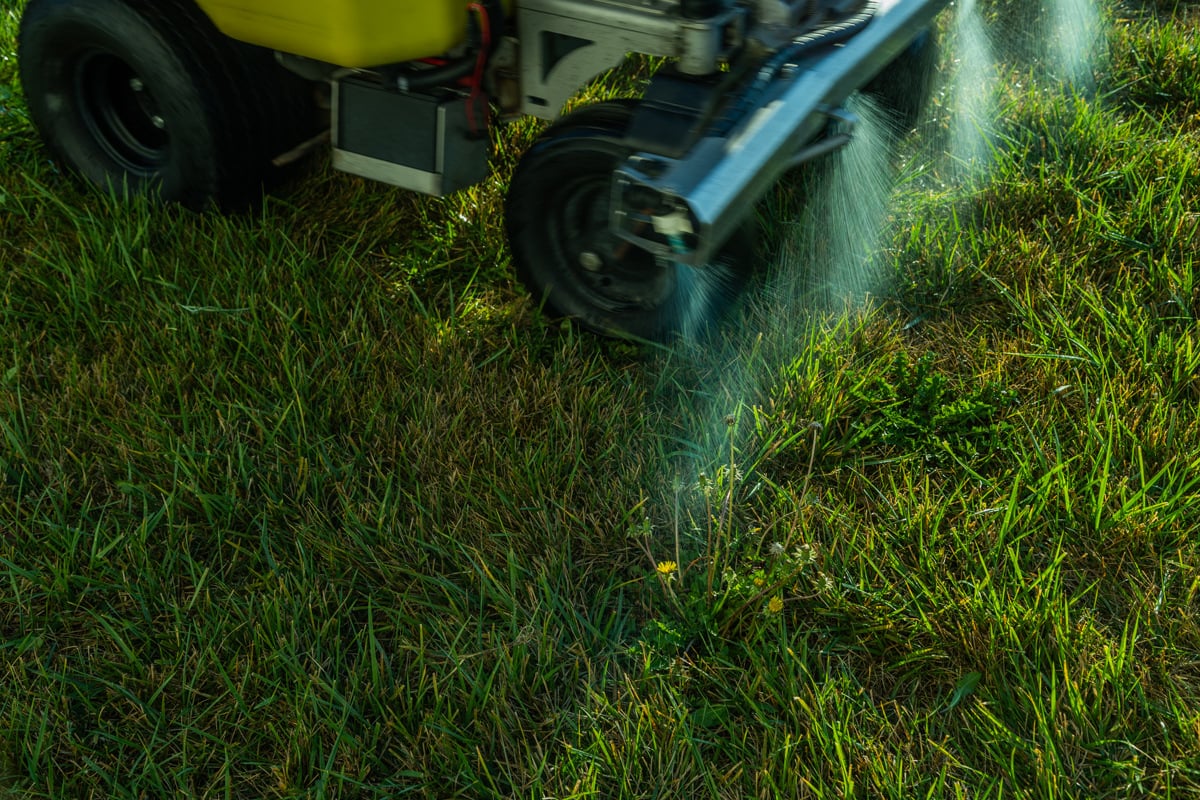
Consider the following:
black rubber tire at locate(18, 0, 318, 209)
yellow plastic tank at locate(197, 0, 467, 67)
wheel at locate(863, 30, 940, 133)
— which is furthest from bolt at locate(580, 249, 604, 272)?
wheel at locate(863, 30, 940, 133)

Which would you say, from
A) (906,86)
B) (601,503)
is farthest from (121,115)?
(906,86)

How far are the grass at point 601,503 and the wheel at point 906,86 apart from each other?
247mm

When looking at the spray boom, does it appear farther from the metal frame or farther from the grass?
the grass

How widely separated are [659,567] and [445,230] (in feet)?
4.10

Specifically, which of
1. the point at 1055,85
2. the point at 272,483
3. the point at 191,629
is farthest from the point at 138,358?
the point at 1055,85

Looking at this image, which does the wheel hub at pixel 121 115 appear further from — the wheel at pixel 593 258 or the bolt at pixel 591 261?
the bolt at pixel 591 261

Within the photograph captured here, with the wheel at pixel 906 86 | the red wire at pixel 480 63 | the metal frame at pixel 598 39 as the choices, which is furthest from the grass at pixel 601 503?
the metal frame at pixel 598 39

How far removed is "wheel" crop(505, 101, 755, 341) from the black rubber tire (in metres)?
0.68

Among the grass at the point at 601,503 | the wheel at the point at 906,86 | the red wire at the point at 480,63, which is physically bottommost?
the grass at the point at 601,503

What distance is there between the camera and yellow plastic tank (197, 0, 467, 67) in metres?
2.27

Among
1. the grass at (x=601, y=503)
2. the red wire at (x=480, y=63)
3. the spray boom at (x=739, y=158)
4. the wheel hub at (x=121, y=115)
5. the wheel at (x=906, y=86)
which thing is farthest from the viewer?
the wheel at (x=906, y=86)

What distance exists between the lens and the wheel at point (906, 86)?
10.6ft

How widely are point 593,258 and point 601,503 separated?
616 mm

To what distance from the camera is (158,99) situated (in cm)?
272
